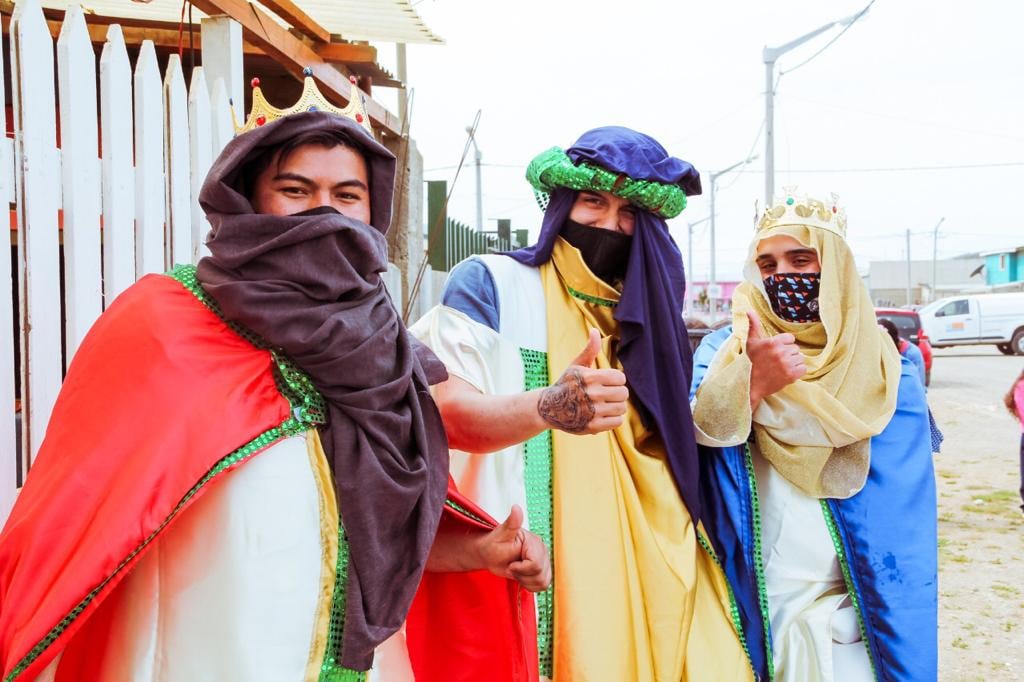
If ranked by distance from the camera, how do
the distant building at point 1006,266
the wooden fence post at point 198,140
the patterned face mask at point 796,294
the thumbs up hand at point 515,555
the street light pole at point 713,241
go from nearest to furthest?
the thumbs up hand at point 515,555, the patterned face mask at point 796,294, the wooden fence post at point 198,140, the street light pole at point 713,241, the distant building at point 1006,266

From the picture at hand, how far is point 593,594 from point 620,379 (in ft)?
2.15

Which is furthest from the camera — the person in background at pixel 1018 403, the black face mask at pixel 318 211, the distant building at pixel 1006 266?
the distant building at pixel 1006 266

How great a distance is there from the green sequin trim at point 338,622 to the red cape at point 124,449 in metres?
0.22

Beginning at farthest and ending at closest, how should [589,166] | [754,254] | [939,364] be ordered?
[939,364] → [754,254] → [589,166]

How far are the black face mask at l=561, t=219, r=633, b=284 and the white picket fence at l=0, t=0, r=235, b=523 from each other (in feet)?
4.26

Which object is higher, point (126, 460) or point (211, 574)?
point (126, 460)

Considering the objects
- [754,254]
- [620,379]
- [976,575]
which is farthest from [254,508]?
[976,575]

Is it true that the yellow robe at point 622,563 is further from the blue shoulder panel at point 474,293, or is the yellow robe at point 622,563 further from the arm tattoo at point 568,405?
the arm tattoo at point 568,405

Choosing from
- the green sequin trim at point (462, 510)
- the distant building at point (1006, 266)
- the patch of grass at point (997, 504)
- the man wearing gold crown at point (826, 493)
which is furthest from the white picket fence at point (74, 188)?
the distant building at point (1006, 266)

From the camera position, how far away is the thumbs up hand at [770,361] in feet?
7.30

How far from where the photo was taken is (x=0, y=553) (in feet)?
4.01

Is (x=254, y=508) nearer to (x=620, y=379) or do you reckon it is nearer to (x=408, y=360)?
(x=408, y=360)

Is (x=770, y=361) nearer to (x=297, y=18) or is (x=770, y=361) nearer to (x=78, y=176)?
(x=78, y=176)

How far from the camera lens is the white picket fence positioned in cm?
205
